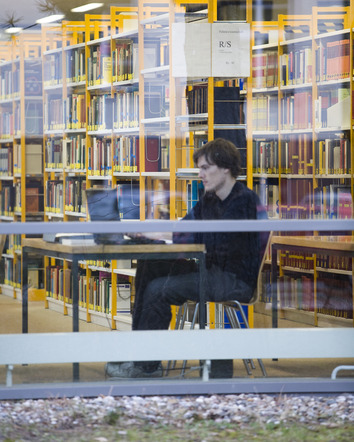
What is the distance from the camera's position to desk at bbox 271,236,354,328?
16.1 ft

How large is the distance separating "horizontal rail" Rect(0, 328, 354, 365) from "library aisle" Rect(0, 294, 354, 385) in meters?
0.04

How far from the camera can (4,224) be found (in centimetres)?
480

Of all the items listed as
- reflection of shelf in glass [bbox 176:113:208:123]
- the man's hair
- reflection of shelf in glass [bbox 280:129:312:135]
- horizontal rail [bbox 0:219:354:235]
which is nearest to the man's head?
the man's hair

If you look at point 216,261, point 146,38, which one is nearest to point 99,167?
point 146,38

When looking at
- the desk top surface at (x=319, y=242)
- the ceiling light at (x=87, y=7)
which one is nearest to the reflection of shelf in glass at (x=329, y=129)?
the desk top surface at (x=319, y=242)

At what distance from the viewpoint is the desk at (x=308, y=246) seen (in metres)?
4.92

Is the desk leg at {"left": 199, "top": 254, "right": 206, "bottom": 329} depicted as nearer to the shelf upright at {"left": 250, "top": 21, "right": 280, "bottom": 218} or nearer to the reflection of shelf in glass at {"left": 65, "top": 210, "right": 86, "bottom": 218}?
the reflection of shelf in glass at {"left": 65, "top": 210, "right": 86, "bottom": 218}

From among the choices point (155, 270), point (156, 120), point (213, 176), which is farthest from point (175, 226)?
point (156, 120)

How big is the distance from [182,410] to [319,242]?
1.21 m

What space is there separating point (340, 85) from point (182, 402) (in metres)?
2.60

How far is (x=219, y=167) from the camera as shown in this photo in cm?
499

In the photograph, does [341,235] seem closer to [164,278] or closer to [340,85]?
[164,278]

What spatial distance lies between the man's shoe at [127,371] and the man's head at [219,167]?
0.98 metres

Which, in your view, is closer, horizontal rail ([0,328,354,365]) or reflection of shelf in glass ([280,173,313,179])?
horizontal rail ([0,328,354,365])
